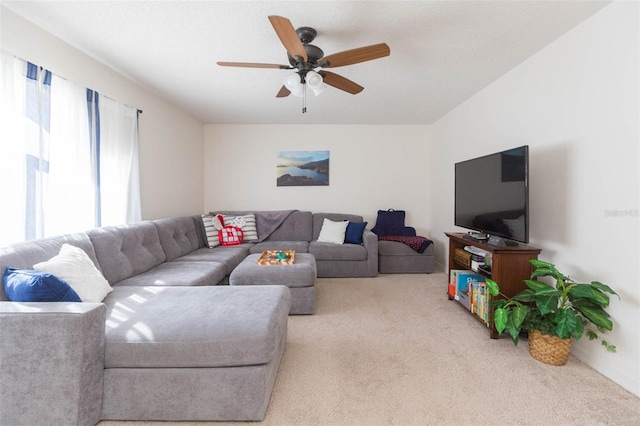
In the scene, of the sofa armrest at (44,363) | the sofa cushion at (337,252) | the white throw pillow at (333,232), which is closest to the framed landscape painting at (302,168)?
the white throw pillow at (333,232)

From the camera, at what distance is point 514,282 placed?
2148 millimetres

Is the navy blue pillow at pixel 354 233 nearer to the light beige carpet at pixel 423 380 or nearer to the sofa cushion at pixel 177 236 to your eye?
the light beige carpet at pixel 423 380

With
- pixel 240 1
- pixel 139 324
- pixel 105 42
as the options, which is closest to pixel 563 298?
pixel 139 324

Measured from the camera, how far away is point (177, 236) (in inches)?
128

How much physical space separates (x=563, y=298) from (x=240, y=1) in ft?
9.14

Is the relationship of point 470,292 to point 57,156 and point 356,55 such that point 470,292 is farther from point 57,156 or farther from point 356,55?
point 57,156

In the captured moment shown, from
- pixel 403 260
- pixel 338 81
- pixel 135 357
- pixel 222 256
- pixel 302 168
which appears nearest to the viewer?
pixel 135 357

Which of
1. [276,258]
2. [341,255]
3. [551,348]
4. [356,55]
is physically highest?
[356,55]

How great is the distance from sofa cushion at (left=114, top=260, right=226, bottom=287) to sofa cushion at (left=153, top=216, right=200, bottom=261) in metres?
0.23

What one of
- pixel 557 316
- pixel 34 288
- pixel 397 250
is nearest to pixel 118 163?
pixel 34 288

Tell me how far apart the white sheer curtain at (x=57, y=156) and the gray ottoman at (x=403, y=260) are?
3169mm

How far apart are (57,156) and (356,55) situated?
7.67 feet

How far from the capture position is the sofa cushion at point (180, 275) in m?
2.18

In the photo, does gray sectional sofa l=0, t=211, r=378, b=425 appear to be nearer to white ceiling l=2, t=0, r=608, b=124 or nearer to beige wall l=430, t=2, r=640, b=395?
white ceiling l=2, t=0, r=608, b=124
